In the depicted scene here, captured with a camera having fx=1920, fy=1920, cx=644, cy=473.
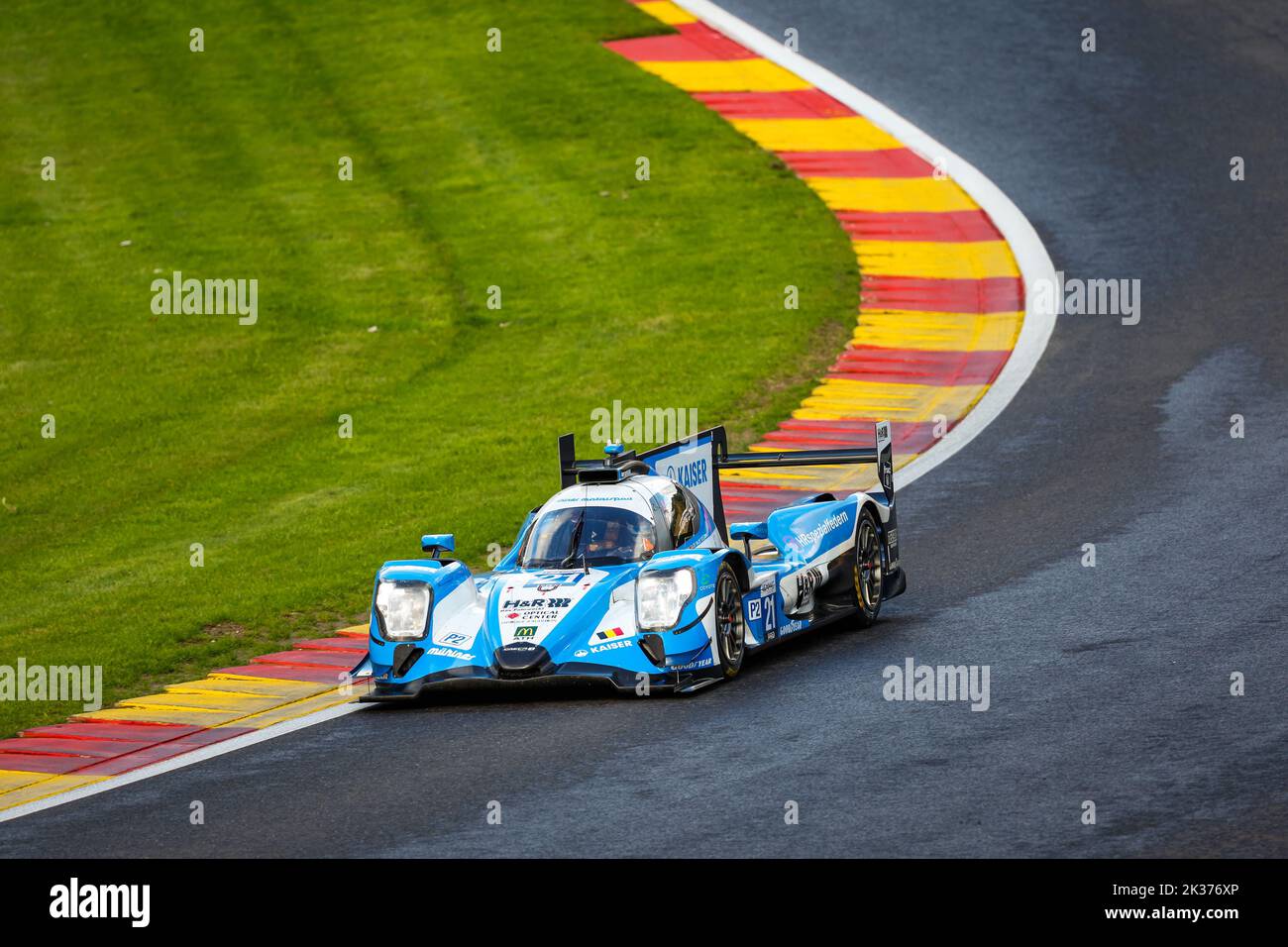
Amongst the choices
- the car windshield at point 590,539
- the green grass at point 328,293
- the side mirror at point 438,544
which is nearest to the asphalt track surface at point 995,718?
the car windshield at point 590,539

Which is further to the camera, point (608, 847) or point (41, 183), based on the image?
point (41, 183)

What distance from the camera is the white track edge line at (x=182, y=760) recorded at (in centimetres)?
1030

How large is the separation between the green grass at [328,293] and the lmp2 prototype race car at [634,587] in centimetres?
223

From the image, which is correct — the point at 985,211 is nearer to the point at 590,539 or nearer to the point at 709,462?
the point at 709,462

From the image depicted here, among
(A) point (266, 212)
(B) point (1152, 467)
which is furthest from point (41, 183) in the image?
(B) point (1152, 467)

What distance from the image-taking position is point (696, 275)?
78.8ft

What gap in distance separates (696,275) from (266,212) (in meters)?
6.87

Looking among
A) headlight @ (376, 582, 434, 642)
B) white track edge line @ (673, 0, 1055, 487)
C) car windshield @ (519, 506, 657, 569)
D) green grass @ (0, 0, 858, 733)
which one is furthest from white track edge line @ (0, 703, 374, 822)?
white track edge line @ (673, 0, 1055, 487)

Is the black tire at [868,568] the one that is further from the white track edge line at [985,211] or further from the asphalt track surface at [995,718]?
the white track edge line at [985,211]

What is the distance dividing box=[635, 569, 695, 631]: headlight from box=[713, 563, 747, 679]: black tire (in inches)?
10.3
